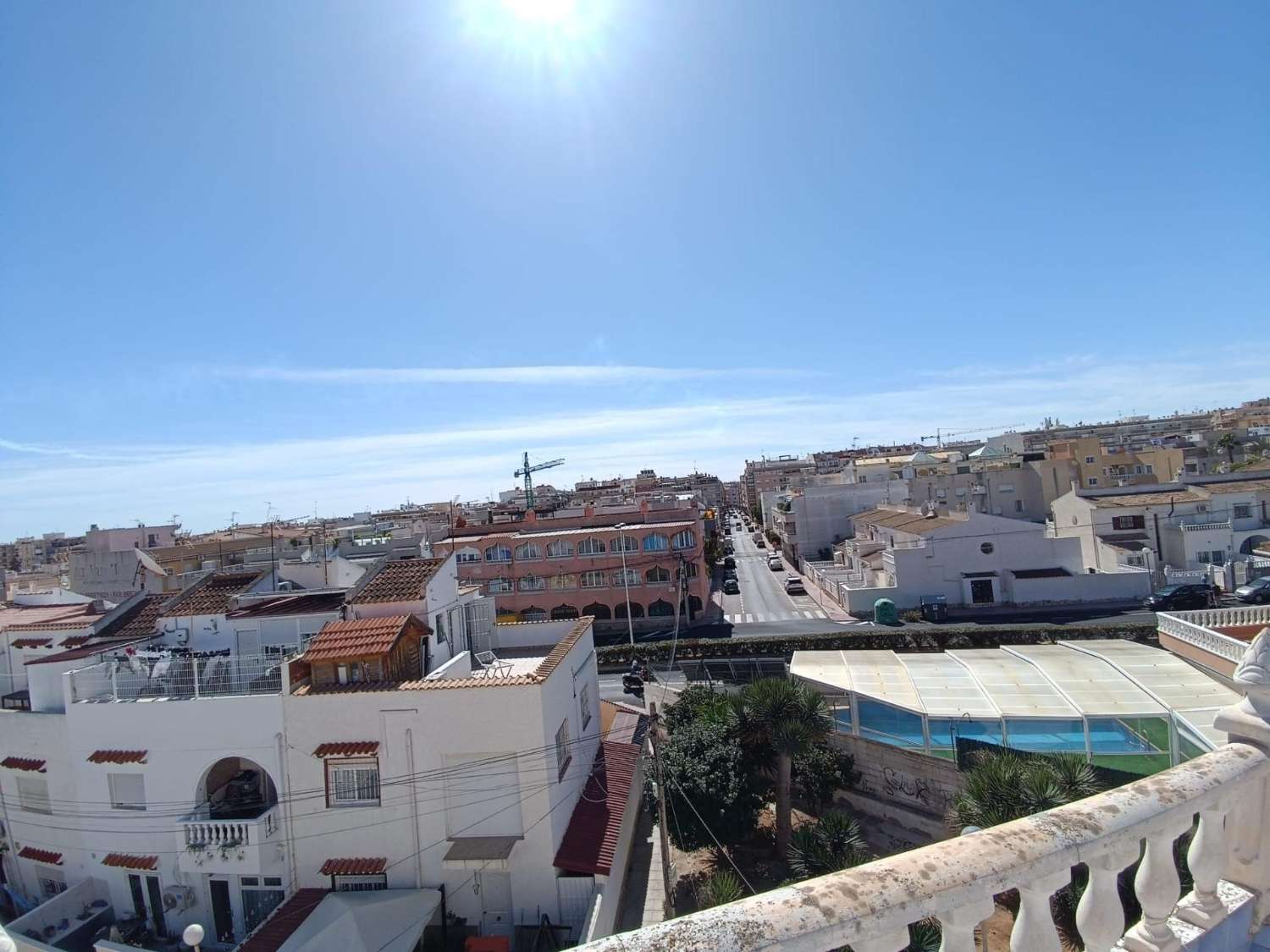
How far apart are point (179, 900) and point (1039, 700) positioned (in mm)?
18900

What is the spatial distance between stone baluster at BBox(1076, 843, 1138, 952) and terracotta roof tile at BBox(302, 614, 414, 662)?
13084 mm

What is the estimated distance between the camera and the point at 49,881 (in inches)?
614

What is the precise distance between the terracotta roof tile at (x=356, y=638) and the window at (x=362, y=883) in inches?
163

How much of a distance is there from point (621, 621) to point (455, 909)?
94.9 ft

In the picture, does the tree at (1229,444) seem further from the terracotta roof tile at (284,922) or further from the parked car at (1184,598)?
the terracotta roof tile at (284,922)

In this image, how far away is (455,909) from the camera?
43.7ft

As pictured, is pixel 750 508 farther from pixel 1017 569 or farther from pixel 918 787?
pixel 918 787

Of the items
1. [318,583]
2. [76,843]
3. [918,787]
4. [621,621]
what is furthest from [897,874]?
[621,621]

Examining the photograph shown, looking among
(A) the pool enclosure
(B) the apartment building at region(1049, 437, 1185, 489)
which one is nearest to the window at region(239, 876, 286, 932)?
(A) the pool enclosure

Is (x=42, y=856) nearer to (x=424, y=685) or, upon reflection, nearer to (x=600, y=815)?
(x=424, y=685)

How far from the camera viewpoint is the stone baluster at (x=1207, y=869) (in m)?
2.81

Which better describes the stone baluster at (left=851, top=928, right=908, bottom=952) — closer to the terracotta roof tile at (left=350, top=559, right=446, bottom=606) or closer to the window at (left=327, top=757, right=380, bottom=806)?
the window at (left=327, top=757, right=380, bottom=806)

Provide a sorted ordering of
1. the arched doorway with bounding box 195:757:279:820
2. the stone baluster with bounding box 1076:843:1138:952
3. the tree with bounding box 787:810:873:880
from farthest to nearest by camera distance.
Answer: the arched doorway with bounding box 195:757:279:820 → the tree with bounding box 787:810:873:880 → the stone baluster with bounding box 1076:843:1138:952

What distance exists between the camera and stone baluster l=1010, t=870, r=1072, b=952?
7.84ft
